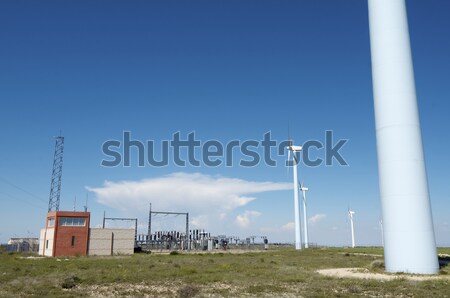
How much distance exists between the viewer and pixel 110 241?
69.7 m

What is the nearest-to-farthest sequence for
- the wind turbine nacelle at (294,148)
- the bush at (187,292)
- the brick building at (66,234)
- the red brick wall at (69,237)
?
the bush at (187,292), the red brick wall at (69,237), the brick building at (66,234), the wind turbine nacelle at (294,148)

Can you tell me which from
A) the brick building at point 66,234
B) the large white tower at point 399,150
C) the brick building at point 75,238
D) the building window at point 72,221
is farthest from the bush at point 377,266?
the building window at point 72,221

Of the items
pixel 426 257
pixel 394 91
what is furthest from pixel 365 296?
pixel 394 91

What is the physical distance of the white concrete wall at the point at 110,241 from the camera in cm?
6788

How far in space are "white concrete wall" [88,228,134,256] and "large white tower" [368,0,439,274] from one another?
5246cm

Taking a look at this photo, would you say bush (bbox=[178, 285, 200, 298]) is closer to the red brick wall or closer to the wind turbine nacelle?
the red brick wall

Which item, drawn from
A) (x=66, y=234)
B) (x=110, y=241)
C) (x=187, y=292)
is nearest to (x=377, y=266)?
(x=187, y=292)

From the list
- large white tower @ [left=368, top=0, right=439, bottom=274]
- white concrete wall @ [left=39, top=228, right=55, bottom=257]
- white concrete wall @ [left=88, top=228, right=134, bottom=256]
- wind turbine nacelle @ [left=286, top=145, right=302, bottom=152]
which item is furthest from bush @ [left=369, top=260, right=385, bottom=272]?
wind turbine nacelle @ [left=286, top=145, right=302, bottom=152]

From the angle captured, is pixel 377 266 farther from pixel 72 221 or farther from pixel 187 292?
pixel 72 221

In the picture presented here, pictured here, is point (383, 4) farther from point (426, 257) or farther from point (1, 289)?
point (1, 289)

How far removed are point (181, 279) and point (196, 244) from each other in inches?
2677

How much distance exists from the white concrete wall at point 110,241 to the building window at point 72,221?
2.07m

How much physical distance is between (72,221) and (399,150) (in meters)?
55.5

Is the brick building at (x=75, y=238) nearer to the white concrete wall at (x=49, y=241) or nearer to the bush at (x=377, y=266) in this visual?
the white concrete wall at (x=49, y=241)
